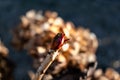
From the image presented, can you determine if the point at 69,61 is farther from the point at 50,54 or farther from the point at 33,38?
the point at 50,54

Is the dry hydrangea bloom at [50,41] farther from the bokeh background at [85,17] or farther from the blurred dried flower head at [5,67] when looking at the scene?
the bokeh background at [85,17]

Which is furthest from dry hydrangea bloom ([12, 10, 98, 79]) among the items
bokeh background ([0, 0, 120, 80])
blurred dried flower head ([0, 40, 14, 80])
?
bokeh background ([0, 0, 120, 80])

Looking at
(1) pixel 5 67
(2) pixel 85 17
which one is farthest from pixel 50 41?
(2) pixel 85 17

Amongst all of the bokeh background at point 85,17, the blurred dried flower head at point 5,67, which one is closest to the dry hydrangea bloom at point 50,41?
the blurred dried flower head at point 5,67

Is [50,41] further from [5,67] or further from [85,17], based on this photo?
[85,17]

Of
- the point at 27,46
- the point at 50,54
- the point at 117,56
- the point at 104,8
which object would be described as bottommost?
the point at 117,56

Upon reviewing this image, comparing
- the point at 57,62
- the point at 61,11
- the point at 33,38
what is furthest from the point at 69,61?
the point at 61,11

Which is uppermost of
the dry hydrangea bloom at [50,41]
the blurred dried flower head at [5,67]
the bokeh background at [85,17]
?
the dry hydrangea bloom at [50,41]

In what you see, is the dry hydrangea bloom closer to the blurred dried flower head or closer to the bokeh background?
the blurred dried flower head
